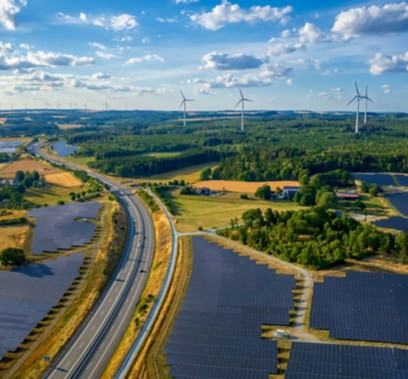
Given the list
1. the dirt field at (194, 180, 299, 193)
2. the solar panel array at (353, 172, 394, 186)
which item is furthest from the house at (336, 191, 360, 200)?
the dirt field at (194, 180, 299, 193)

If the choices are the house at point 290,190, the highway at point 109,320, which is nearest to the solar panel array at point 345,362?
the highway at point 109,320

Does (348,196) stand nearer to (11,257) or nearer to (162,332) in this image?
(162,332)

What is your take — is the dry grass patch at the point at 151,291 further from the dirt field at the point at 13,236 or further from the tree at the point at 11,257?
the dirt field at the point at 13,236

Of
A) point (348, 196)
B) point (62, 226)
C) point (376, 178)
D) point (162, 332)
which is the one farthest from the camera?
point (376, 178)

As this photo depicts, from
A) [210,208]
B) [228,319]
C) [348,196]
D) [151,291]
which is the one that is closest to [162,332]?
[228,319]

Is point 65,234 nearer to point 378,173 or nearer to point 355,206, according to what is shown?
point 355,206
